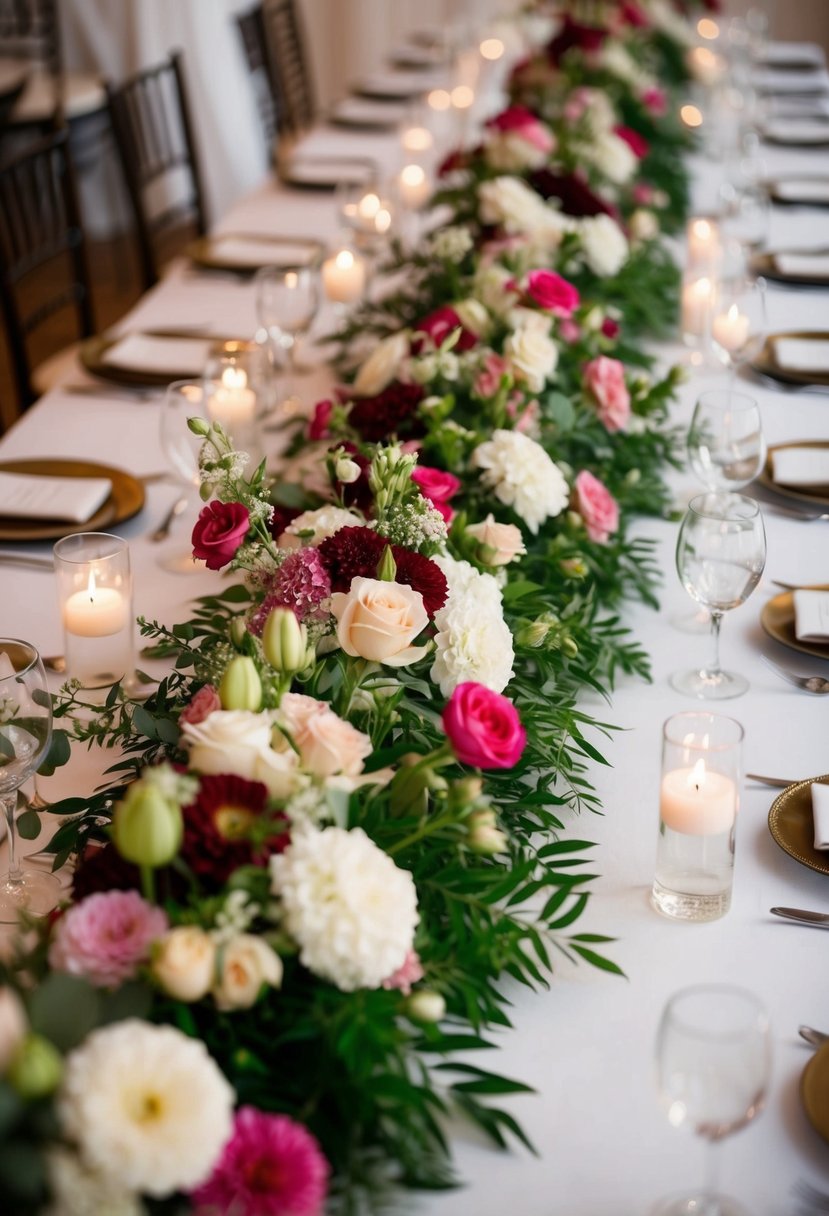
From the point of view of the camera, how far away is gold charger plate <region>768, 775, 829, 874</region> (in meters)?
1.29

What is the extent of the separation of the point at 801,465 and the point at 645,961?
3.79 feet

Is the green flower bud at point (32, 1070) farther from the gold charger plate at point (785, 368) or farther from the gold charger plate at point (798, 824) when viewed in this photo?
the gold charger plate at point (785, 368)

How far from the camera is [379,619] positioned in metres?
1.13

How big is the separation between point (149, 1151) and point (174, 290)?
101 inches

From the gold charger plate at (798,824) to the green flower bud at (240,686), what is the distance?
1.84 feet

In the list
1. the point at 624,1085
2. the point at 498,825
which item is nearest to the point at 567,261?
the point at 498,825

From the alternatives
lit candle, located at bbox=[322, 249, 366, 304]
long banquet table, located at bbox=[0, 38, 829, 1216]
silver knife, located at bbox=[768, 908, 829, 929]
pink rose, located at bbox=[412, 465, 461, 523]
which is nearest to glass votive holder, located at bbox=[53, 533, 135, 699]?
long banquet table, located at bbox=[0, 38, 829, 1216]

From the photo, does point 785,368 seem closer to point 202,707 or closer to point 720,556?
point 720,556

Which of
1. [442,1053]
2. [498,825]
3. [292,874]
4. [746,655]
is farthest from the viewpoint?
[746,655]

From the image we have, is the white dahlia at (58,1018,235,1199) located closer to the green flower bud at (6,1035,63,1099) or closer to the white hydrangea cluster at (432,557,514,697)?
the green flower bud at (6,1035,63,1099)

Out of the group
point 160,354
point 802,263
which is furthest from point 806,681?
point 802,263

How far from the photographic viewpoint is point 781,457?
7.02 ft

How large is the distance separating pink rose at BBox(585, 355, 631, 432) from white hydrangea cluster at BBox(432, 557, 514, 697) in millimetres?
663

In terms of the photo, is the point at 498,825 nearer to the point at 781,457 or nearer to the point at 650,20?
the point at 781,457
